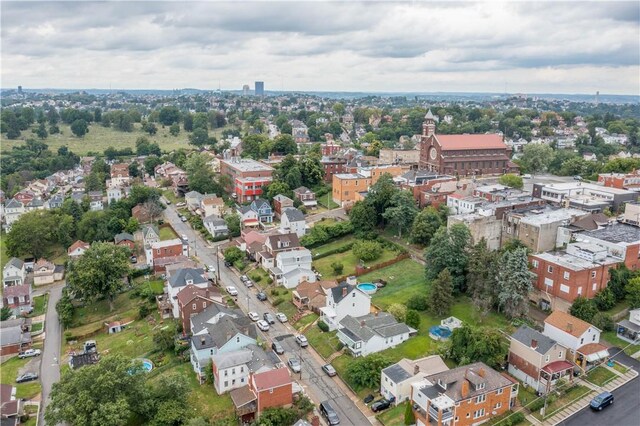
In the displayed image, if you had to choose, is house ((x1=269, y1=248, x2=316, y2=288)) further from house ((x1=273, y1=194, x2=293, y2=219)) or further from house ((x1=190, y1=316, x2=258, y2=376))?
house ((x1=273, y1=194, x2=293, y2=219))

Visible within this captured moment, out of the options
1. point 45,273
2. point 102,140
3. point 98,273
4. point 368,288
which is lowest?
point 45,273

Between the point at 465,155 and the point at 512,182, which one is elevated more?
the point at 465,155

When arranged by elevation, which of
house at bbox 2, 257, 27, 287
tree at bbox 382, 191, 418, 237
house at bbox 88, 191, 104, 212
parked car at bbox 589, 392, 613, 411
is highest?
tree at bbox 382, 191, 418, 237

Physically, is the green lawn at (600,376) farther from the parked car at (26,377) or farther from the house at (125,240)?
the house at (125,240)

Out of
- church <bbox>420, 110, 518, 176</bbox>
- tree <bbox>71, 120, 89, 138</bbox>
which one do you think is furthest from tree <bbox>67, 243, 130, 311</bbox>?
tree <bbox>71, 120, 89, 138</bbox>

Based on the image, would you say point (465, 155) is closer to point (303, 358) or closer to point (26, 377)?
point (303, 358)

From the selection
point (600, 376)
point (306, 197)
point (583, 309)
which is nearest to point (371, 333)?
point (600, 376)

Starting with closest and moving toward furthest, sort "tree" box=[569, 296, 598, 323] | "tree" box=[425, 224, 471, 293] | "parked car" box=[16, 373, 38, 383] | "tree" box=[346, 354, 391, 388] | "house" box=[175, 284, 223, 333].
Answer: "tree" box=[346, 354, 391, 388] → "tree" box=[569, 296, 598, 323] → "parked car" box=[16, 373, 38, 383] → "house" box=[175, 284, 223, 333] → "tree" box=[425, 224, 471, 293]

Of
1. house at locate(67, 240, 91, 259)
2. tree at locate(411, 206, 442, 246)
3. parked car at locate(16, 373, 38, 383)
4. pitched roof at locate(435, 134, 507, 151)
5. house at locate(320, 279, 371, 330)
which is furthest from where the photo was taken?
pitched roof at locate(435, 134, 507, 151)
